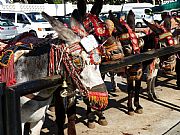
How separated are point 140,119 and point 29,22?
54.7 ft

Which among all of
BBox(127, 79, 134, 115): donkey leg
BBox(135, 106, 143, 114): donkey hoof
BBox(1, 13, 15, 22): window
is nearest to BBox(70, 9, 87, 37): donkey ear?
BBox(127, 79, 134, 115): donkey leg

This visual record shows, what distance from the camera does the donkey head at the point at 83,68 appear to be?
11.3ft

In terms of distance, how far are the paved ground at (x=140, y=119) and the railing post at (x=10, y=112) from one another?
3.92 metres

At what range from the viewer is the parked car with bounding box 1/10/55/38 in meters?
21.6

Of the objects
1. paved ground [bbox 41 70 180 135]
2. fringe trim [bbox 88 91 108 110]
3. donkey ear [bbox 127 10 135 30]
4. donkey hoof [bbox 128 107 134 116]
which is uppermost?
donkey ear [bbox 127 10 135 30]

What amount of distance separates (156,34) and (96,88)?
397 cm

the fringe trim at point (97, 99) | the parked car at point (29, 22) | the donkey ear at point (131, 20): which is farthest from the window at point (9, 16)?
the fringe trim at point (97, 99)

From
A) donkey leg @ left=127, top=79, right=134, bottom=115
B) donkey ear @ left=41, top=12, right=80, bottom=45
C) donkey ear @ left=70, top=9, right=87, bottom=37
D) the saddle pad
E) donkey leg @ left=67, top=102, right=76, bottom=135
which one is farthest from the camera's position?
donkey leg @ left=127, top=79, right=134, bottom=115

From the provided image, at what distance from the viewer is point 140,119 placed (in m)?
6.59

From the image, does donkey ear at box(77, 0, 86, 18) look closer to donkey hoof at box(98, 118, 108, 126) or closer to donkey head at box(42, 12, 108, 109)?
donkey head at box(42, 12, 108, 109)

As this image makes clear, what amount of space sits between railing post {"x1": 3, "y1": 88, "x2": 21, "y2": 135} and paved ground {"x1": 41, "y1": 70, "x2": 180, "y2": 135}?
3915 mm

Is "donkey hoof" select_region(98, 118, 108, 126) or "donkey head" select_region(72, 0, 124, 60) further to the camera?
"donkey hoof" select_region(98, 118, 108, 126)

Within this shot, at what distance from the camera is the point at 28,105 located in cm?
376

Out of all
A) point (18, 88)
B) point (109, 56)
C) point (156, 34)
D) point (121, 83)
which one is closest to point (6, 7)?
point (121, 83)
